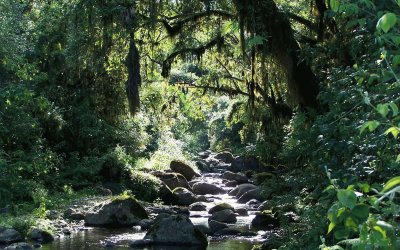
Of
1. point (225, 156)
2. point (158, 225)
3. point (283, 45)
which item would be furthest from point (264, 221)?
point (225, 156)

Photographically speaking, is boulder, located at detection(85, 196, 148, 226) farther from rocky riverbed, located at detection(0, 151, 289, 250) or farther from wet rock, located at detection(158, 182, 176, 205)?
wet rock, located at detection(158, 182, 176, 205)

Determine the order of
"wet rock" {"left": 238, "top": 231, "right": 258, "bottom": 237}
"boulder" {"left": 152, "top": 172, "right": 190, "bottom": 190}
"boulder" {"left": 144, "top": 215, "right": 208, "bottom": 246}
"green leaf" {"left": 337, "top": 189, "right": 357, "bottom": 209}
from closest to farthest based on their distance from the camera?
"green leaf" {"left": 337, "top": 189, "right": 357, "bottom": 209} < "boulder" {"left": 144, "top": 215, "right": 208, "bottom": 246} < "wet rock" {"left": 238, "top": 231, "right": 258, "bottom": 237} < "boulder" {"left": 152, "top": 172, "right": 190, "bottom": 190}

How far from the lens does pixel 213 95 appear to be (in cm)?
1767

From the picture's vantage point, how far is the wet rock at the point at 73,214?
14.5m

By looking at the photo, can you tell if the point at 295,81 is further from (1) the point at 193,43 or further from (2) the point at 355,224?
(2) the point at 355,224

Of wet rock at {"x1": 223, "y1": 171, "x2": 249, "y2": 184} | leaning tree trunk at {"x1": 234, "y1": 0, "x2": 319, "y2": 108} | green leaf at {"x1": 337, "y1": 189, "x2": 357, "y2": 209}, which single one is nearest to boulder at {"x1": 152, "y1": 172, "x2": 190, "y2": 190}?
wet rock at {"x1": 223, "y1": 171, "x2": 249, "y2": 184}

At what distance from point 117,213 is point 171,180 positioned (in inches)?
261

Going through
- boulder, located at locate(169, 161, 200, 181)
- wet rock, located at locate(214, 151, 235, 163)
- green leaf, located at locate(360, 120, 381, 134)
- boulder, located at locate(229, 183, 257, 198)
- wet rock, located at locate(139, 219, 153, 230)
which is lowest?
green leaf, located at locate(360, 120, 381, 134)

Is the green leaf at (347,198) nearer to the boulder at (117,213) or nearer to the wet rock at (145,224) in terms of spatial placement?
the wet rock at (145,224)

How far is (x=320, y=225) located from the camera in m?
5.92

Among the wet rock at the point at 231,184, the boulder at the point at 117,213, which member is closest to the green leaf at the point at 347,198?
the boulder at the point at 117,213

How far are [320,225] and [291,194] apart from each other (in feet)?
7.37

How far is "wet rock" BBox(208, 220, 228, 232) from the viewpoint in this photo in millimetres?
13645

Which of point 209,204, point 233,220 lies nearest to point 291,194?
point 233,220
